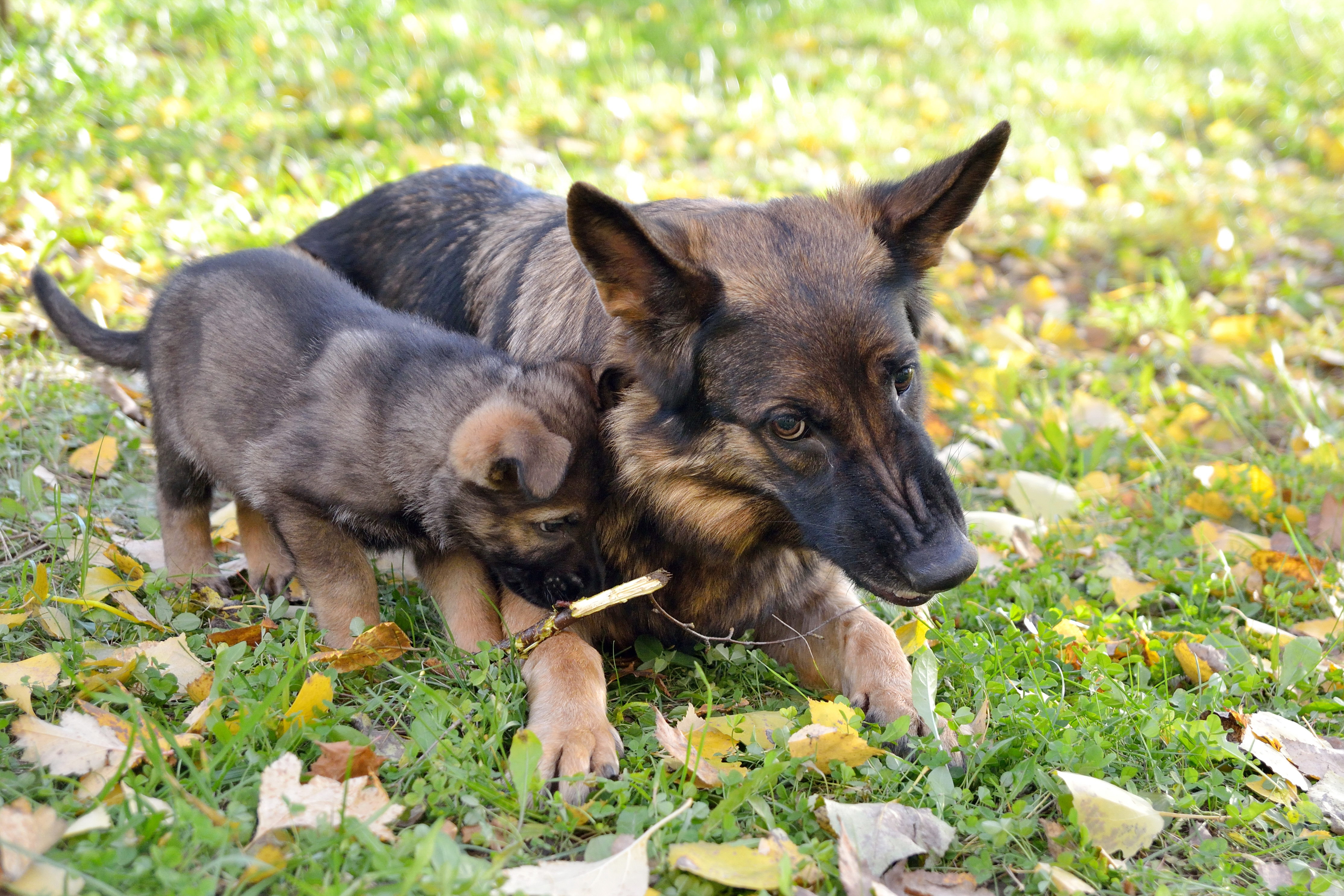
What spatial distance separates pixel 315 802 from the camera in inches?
94.4

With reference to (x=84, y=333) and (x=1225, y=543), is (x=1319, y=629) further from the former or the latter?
(x=84, y=333)

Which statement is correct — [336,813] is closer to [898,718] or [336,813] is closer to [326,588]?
[326,588]

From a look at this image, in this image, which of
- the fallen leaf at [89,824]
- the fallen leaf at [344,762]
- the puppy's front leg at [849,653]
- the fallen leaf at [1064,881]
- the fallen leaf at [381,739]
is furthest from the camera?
the puppy's front leg at [849,653]

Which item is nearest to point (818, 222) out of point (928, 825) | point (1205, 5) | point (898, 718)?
point (898, 718)

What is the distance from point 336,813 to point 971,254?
622 cm

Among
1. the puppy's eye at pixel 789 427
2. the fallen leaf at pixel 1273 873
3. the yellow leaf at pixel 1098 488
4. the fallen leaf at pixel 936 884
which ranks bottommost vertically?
the yellow leaf at pixel 1098 488

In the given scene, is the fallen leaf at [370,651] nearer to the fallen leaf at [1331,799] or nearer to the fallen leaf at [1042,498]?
the fallen leaf at [1331,799]

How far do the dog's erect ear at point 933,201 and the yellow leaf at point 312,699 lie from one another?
1957mm

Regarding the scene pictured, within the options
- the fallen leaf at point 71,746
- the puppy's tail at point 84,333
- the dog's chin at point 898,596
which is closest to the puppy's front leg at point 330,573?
the fallen leaf at point 71,746

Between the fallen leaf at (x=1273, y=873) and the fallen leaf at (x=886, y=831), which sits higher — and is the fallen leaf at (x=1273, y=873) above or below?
below

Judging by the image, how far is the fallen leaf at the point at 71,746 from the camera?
8.00 ft

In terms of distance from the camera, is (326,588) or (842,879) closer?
(842,879)

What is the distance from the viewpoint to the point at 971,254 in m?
7.52

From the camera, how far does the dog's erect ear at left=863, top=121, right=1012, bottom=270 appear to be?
3107 mm
